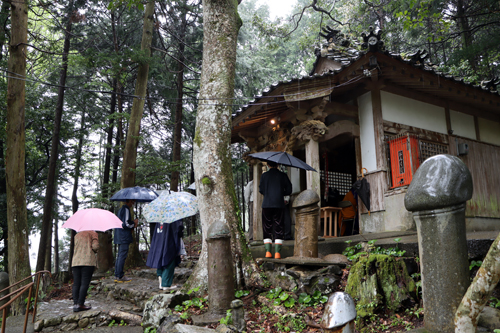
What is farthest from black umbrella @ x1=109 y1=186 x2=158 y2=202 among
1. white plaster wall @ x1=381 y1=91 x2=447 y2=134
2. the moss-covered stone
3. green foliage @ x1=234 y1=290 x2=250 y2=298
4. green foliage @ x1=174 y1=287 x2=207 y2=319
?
white plaster wall @ x1=381 y1=91 x2=447 y2=134

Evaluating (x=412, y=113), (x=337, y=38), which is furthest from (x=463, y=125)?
(x=337, y=38)

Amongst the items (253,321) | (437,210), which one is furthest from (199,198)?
(437,210)

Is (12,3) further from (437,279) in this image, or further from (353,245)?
(437,279)

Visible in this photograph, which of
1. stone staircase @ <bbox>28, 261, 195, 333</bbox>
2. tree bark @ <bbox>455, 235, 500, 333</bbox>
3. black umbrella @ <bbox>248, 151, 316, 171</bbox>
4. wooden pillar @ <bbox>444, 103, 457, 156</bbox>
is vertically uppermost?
wooden pillar @ <bbox>444, 103, 457, 156</bbox>

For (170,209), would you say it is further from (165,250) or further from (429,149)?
(429,149)

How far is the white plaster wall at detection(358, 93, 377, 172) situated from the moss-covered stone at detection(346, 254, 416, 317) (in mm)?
4461

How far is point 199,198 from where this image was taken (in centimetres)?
698

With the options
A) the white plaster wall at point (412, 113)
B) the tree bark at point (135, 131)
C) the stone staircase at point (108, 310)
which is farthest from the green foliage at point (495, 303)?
the tree bark at point (135, 131)

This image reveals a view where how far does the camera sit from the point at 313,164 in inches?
362

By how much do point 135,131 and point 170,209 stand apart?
6.48 metres

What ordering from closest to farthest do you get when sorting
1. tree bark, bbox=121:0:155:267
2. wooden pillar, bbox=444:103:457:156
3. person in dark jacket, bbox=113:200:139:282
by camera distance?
1. person in dark jacket, bbox=113:200:139:282
2. wooden pillar, bbox=444:103:457:156
3. tree bark, bbox=121:0:155:267

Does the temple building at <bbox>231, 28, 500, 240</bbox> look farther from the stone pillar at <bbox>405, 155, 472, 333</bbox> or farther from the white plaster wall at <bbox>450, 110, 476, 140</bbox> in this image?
the stone pillar at <bbox>405, 155, 472, 333</bbox>

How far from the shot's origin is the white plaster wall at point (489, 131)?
11227 millimetres

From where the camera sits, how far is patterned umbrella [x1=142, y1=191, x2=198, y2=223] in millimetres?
6934
